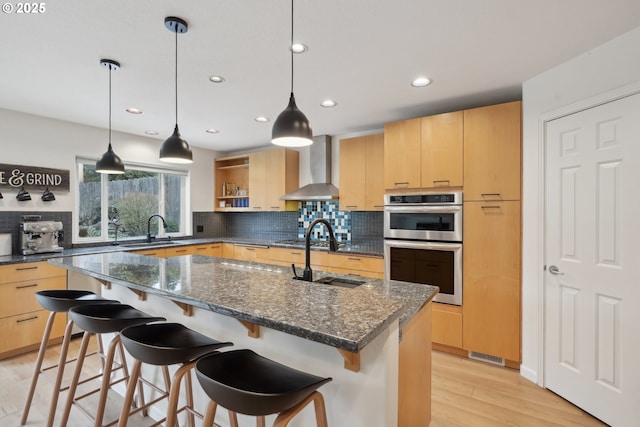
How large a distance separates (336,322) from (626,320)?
206 cm

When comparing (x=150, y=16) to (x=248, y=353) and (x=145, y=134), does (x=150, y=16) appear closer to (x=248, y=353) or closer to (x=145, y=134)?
(x=248, y=353)

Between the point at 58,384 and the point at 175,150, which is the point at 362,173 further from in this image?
the point at 58,384

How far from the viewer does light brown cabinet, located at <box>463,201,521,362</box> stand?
265cm

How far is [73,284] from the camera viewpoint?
3316 mm

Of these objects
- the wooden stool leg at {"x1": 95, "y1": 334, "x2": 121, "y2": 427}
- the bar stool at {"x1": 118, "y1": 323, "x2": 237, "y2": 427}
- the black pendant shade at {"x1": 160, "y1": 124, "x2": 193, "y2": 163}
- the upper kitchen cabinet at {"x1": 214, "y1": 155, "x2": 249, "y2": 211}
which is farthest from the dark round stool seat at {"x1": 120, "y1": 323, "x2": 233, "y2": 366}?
the upper kitchen cabinet at {"x1": 214, "y1": 155, "x2": 249, "y2": 211}

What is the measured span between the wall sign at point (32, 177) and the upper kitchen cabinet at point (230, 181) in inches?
86.3

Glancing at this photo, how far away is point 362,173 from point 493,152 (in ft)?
4.96

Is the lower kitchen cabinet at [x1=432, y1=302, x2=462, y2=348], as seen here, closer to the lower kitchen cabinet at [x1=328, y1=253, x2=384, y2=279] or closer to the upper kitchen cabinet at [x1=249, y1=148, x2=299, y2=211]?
the lower kitchen cabinet at [x1=328, y1=253, x2=384, y2=279]

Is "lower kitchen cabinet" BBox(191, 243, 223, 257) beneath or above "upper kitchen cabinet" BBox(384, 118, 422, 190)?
beneath

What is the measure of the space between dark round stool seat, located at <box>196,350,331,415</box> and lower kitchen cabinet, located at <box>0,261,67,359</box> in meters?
3.04

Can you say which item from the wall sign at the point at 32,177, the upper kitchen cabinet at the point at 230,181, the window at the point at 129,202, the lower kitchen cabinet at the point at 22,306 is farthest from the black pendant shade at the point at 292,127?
the upper kitchen cabinet at the point at 230,181

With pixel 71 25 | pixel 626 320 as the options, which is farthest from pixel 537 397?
pixel 71 25

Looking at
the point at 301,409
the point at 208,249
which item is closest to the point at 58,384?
the point at 301,409

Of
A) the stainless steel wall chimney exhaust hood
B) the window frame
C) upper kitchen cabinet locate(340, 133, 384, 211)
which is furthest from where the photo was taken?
the stainless steel wall chimney exhaust hood
